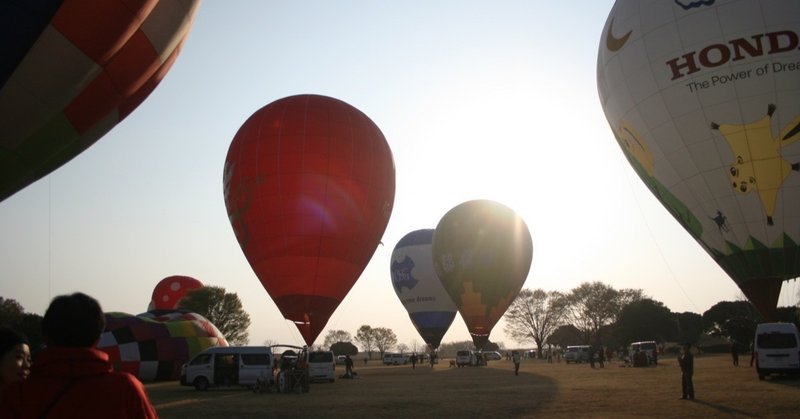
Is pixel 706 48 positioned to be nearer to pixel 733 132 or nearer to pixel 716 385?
pixel 733 132

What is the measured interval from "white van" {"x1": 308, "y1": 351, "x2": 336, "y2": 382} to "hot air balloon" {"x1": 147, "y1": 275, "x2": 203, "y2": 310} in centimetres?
3199

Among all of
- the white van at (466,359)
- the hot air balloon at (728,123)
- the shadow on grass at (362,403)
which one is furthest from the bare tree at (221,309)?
the hot air balloon at (728,123)

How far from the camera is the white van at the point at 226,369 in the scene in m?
24.5

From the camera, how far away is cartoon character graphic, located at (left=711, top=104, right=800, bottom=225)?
822 inches

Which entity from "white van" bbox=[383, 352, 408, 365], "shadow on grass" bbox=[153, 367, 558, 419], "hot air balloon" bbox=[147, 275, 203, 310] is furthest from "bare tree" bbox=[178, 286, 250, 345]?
"shadow on grass" bbox=[153, 367, 558, 419]

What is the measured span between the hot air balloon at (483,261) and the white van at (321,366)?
1284 cm

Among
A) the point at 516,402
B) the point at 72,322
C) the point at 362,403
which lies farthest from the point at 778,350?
the point at 72,322

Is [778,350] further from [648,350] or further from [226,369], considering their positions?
[648,350]

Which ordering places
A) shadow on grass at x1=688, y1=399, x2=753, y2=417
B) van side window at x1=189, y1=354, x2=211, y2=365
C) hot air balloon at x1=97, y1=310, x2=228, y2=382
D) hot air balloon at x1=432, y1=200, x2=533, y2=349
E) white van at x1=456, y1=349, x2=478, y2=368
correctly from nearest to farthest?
shadow on grass at x1=688, y1=399, x2=753, y2=417
van side window at x1=189, y1=354, x2=211, y2=365
hot air balloon at x1=97, y1=310, x2=228, y2=382
hot air balloon at x1=432, y1=200, x2=533, y2=349
white van at x1=456, y1=349, x2=478, y2=368

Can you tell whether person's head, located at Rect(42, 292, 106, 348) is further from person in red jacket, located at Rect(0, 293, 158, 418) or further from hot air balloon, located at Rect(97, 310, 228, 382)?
hot air balloon, located at Rect(97, 310, 228, 382)

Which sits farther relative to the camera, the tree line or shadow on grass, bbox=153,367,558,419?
the tree line

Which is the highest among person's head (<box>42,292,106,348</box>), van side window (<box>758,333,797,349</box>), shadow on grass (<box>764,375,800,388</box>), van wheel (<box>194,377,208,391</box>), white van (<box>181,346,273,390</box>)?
person's head (<box>42,292,106,348</box>)

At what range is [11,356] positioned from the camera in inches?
144

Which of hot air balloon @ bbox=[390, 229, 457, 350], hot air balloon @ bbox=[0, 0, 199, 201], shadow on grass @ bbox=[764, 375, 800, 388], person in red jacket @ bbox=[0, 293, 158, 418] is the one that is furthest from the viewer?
hot air balloon @ bbox=[390, 229, 457, 350]
